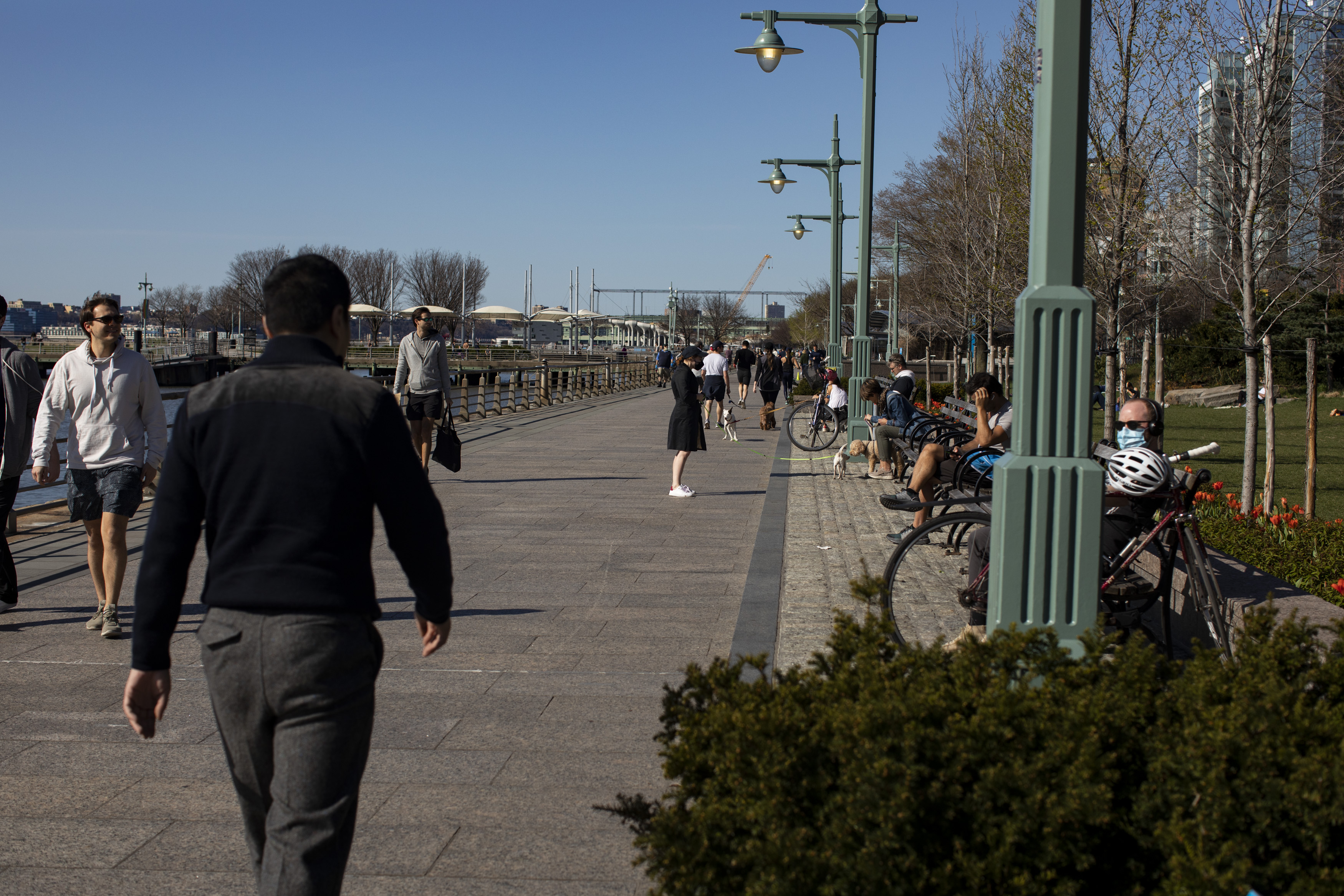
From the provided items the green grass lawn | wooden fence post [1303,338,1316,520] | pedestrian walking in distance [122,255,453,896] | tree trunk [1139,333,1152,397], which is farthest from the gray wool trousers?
tree trunk [1139,333,1152,397]

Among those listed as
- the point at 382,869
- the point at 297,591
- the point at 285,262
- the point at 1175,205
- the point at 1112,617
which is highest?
the point at 1175,205

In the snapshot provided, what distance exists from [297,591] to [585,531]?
760 cm

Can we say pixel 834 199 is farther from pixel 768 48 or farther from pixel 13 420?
pixel 13 420

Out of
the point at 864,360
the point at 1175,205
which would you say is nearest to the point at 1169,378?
the point at 864,360

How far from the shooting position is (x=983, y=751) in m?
2.56

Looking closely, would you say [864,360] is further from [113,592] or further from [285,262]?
[285,262]

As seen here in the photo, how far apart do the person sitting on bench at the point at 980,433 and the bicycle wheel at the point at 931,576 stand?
2.46 metres

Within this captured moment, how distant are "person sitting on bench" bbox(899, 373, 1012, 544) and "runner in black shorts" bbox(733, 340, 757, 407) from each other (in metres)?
20.8

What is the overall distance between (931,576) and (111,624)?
13.8 ft

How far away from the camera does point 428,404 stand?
12.5 m

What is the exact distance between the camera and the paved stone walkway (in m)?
3.63

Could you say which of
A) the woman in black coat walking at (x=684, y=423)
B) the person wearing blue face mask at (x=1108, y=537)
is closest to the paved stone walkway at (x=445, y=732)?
the person wearing blue face mask at (x=1108, y=537)

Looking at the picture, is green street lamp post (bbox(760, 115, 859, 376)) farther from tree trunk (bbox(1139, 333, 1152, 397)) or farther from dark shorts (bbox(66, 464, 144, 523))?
dark shorts (bbox(66, 464, 144, 523))

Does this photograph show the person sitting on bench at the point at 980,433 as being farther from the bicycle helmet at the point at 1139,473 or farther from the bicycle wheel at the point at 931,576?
the bicycle helmet at the point at 1139,473
